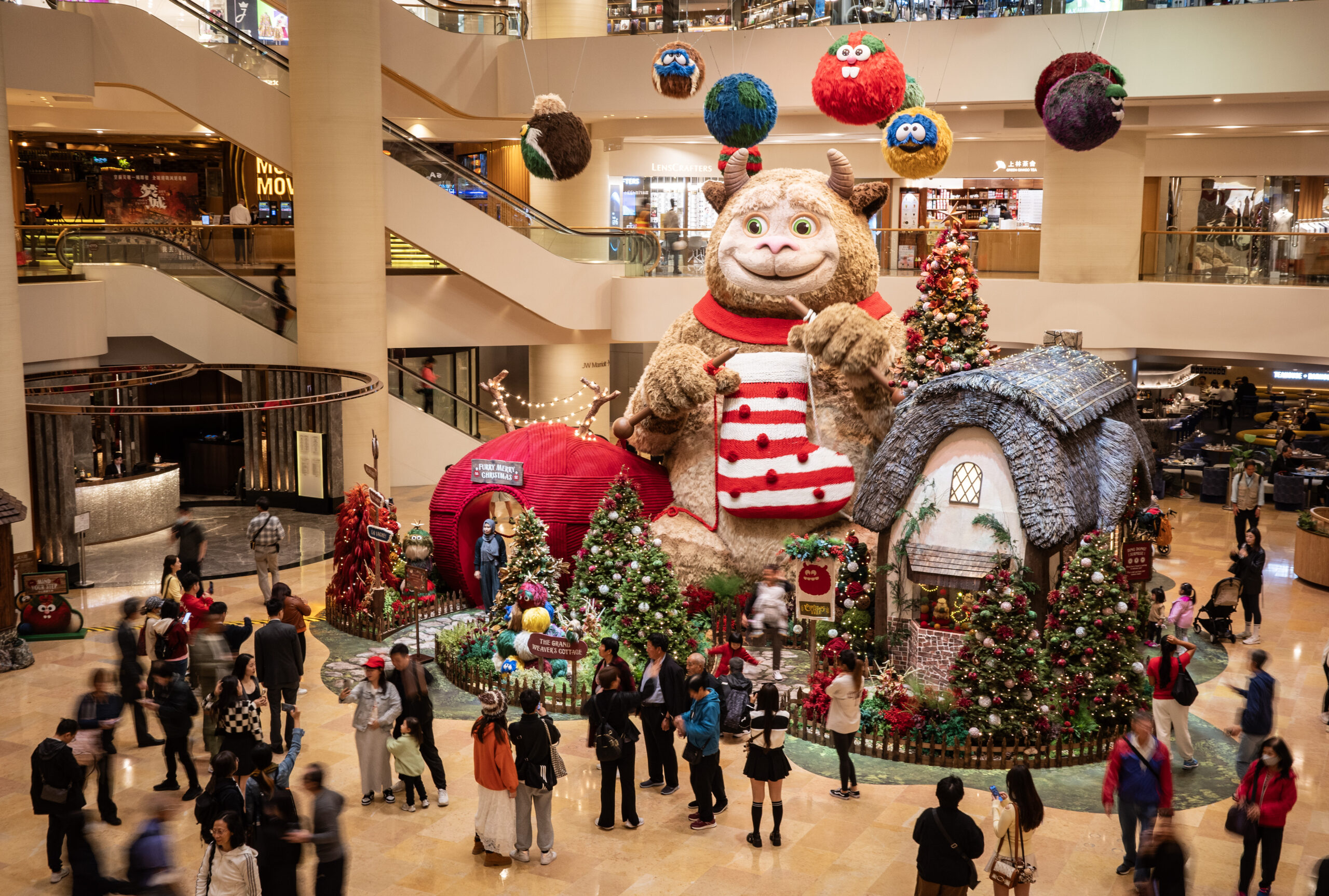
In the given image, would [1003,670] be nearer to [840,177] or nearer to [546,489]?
[546,489]

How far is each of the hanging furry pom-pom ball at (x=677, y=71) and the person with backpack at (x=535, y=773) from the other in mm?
7041

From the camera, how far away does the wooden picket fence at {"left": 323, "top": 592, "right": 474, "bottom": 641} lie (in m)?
12.4

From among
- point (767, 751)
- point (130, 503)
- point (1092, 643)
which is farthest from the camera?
point (130, 503)

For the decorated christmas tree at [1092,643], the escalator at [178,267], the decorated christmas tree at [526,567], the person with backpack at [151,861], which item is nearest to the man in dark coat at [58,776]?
the person with backpack at [151,861]

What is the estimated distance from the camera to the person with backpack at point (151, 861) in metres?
6.29

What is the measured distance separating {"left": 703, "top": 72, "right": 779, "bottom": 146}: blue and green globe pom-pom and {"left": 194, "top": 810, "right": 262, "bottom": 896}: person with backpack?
786 cm

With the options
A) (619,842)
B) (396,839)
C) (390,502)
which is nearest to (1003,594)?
(619,842)

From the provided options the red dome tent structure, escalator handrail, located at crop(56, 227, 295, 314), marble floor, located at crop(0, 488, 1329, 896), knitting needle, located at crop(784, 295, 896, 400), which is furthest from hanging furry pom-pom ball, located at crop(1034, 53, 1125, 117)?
escalator handrail, located at crop(56, 227, 295, 314)

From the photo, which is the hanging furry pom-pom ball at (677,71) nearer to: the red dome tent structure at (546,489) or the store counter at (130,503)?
the red dome tent structure at (546,489)

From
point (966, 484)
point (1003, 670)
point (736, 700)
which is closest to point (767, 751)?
point (736, 700)

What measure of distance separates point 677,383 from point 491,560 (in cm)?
250

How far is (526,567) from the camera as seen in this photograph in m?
11.5

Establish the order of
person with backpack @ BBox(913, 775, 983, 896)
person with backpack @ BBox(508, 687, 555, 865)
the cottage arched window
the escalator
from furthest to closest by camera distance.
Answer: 1. the escalator
2. the cottage arched window
3. person with backpack @ BBox(508, 687, 555, 865)
4. person with backpack @ BBox(913, 775, 983, 896)

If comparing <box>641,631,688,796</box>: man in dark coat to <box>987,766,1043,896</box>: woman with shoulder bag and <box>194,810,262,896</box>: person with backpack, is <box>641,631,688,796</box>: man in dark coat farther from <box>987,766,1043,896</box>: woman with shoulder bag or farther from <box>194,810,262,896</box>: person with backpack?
<box>194,810,262,896</box>: person with backpack
